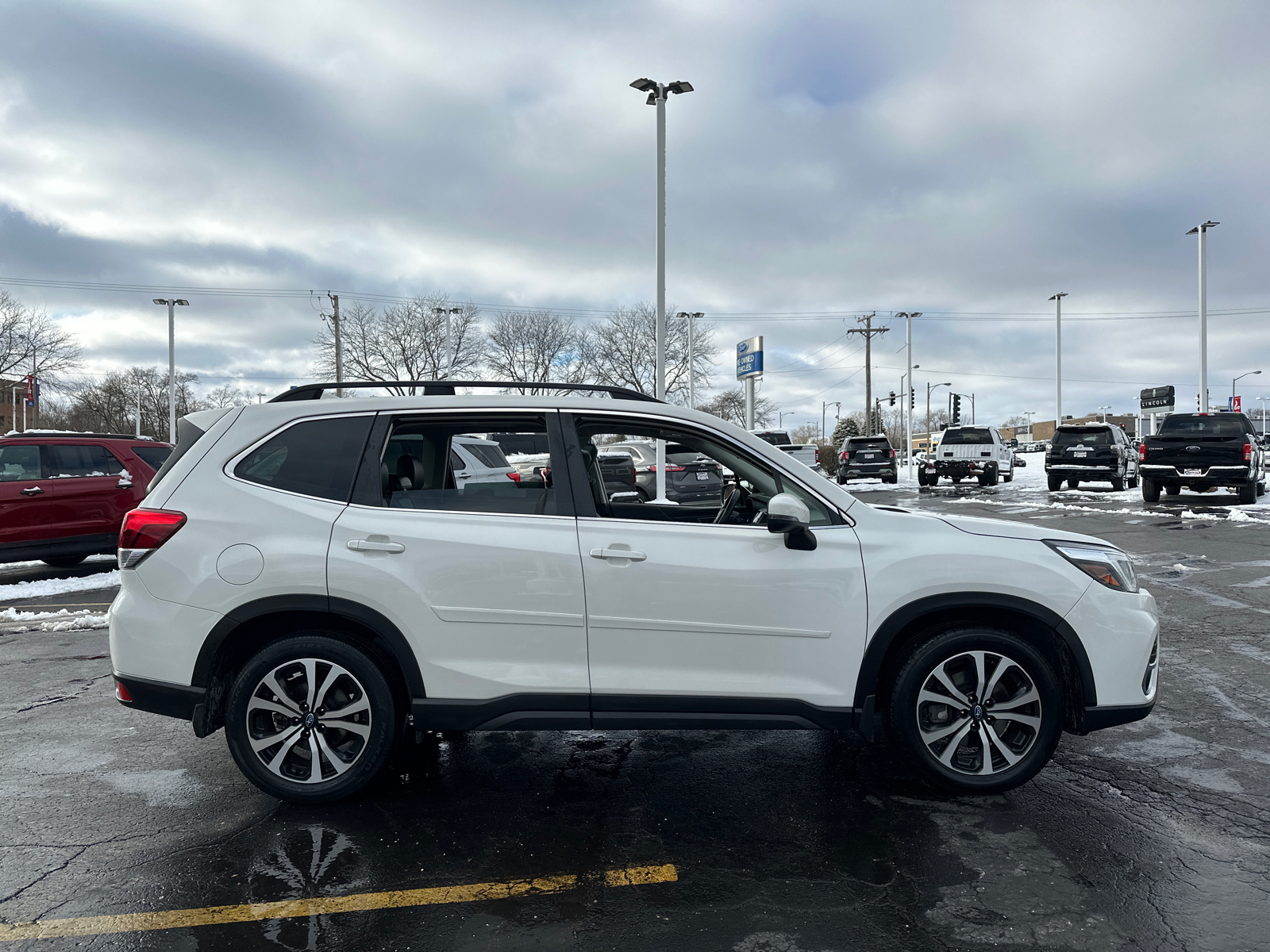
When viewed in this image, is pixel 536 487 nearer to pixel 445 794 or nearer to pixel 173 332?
pixel 445 794

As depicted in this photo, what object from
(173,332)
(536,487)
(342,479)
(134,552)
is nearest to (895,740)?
(536,487)

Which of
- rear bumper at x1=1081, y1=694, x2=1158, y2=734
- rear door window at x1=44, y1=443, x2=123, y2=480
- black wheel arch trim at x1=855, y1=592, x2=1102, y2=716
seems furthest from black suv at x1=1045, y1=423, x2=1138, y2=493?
rear door window at x1=44, y1=443, x2=123, y2=480

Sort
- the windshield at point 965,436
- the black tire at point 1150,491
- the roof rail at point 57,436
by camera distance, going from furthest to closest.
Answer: the windshield at point 965,436 < the black tire at point 1150,491 < the roof rail at point 57,436

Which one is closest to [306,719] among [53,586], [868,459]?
[53,586]

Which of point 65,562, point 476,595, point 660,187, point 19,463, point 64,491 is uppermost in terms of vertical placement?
point 660,187

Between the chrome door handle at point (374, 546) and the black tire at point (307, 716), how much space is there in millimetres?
434

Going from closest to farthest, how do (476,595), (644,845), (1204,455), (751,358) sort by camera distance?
1. (644,845)
2. (476,595)
3. (1204,455)
4. (751,358)

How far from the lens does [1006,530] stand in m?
3.73

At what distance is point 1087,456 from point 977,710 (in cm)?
2294

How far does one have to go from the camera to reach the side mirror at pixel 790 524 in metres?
3.49

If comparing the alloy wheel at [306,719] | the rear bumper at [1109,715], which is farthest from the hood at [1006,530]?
the alloy wheel at [306,719]

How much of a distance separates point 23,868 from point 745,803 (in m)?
2.89

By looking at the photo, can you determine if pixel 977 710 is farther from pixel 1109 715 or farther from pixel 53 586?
pixel 53 586

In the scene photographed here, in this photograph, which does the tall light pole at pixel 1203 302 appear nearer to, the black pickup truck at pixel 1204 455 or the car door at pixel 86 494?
the black pickup truck at pixel 1204 455
